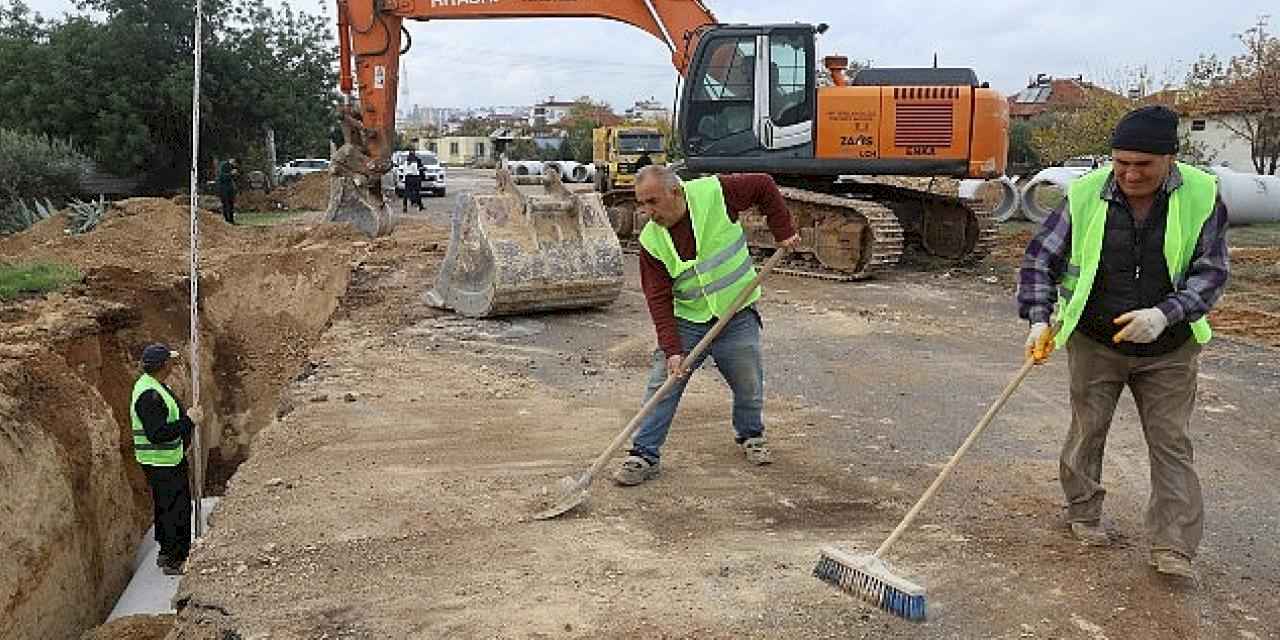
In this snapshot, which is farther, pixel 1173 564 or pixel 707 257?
pixel 707 257

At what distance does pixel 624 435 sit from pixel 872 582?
1.50 metres

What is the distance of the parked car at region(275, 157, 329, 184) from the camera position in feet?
108

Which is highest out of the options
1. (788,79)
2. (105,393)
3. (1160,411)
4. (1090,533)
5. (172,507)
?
(788,79)

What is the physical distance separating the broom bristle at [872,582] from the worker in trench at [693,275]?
1.34 metres

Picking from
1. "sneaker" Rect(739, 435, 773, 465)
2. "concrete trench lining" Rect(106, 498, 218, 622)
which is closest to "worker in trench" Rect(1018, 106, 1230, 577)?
"sneaker" Rect(739, 435, 773, 465)

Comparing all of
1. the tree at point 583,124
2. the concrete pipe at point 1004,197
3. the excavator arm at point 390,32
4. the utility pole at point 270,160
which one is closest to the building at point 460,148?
the tree at point 583,124

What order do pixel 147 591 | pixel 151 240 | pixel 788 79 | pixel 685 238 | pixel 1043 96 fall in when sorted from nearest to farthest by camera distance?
pixel 685 238, pixel 147 591, pixel 788 79, pixel 151 240, pixel 1043 96

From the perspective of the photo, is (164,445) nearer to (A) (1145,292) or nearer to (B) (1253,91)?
(A) (1145,292)

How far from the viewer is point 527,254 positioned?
919 cm

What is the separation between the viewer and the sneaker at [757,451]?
5586 mm

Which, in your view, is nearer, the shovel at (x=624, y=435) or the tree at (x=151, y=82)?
the shovel at (x=624, y=435)

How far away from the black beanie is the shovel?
68.6 inches

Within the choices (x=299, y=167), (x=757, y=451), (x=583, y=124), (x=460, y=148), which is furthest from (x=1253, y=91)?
(x=460, y=148)

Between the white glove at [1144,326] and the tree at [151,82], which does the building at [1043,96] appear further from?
the white glove at [1144,326]
